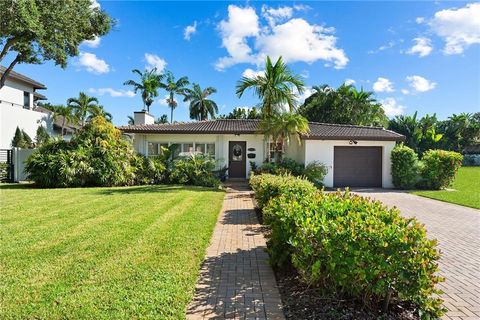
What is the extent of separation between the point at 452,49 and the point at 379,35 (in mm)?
3045

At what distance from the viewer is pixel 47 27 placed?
15391 mm

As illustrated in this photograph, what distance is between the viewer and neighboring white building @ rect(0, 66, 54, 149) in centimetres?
2005

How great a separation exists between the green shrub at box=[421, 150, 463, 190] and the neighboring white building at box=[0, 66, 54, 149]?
26.0 meters

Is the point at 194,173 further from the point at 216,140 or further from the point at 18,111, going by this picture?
the point at 18,111

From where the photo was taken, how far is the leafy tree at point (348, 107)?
34938mm

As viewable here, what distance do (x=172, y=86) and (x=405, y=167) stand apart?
1263 inches

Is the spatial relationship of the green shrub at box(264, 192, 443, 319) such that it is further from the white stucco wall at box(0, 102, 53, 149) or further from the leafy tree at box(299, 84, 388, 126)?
the leafy tree at box(299, 84, 388, 126)

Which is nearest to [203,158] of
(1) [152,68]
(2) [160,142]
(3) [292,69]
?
(2) [160,142]

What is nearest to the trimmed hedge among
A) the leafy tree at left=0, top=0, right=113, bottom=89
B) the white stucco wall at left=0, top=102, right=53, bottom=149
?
the leafy tree at left=0, top=0, right=113, bottom=89

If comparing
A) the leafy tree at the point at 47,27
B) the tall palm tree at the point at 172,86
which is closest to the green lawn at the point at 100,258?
the leafy tree at the point at 47,27

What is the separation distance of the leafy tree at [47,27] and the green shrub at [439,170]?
20.8m

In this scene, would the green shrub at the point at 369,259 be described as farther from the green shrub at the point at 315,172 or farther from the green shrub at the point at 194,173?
the green shrub at the point at 194,173

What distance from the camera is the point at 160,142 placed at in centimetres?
1814

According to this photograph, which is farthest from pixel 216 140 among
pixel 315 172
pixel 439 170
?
pixel 439 170
